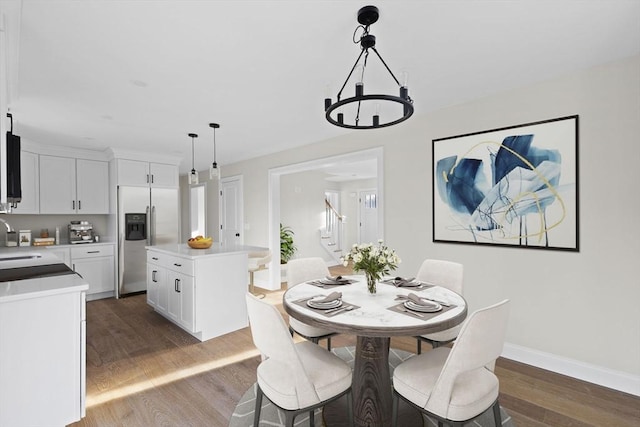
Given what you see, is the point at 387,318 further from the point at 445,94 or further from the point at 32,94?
the point at 32,94

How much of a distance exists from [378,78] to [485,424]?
255 cm

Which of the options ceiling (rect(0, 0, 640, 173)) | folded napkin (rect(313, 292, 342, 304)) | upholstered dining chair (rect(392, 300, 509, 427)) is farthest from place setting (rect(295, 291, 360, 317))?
ceiling (rect(0, 0, 640, 173))

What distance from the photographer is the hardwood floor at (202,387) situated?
80.3 inches

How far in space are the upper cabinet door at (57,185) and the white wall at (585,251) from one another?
5.32 meters

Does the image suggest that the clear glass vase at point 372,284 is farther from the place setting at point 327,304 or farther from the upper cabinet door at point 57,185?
the upper cabinet door at point 57,185

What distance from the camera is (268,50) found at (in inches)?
83.1

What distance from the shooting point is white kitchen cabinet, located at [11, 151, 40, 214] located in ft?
14.7

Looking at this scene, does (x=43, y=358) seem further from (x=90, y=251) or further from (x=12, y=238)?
(x=12, y=238)

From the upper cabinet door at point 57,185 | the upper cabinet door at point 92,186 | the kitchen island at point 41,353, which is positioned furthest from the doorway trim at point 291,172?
the upper cabinet door at point 57,185

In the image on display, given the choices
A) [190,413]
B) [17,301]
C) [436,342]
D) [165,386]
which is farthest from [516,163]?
[17,301]

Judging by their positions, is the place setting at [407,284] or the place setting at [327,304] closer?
the place setting at [327,304]

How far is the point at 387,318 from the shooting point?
1637 millimetres

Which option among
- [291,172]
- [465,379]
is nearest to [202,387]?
[465,379]

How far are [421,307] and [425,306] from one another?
0.13 feet
